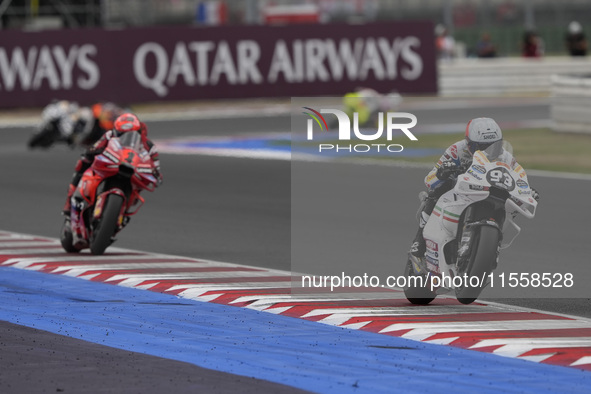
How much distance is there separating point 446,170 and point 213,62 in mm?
25611

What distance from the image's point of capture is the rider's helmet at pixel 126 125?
41.1ft

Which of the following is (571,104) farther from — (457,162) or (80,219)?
(457,162)

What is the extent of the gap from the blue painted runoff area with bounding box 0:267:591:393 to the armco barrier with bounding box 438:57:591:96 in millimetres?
29692

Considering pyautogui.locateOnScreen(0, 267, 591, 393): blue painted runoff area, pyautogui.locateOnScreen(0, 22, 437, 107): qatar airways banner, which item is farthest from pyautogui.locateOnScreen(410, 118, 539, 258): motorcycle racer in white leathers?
pyautogui.locateOnScreen(0, 22, 437, 107): qatar airways banner

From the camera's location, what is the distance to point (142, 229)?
15125 mm

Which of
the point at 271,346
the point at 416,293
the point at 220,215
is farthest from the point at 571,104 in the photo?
the point at 271,346

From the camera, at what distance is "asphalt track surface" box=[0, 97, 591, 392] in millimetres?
11961

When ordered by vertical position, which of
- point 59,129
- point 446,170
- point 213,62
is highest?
point 213,62

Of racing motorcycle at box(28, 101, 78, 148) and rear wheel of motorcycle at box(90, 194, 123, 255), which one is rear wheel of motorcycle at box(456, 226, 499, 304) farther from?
racing motorcycle at box(28, 101, 78, 148)

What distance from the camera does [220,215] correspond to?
16156 millimetres

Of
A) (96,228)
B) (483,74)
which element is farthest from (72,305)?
(483,74)

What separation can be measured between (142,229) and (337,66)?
20633 millimetres

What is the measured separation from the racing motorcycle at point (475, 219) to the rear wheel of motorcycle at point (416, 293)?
217mm

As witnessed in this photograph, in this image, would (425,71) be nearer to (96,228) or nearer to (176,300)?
(96,228)
